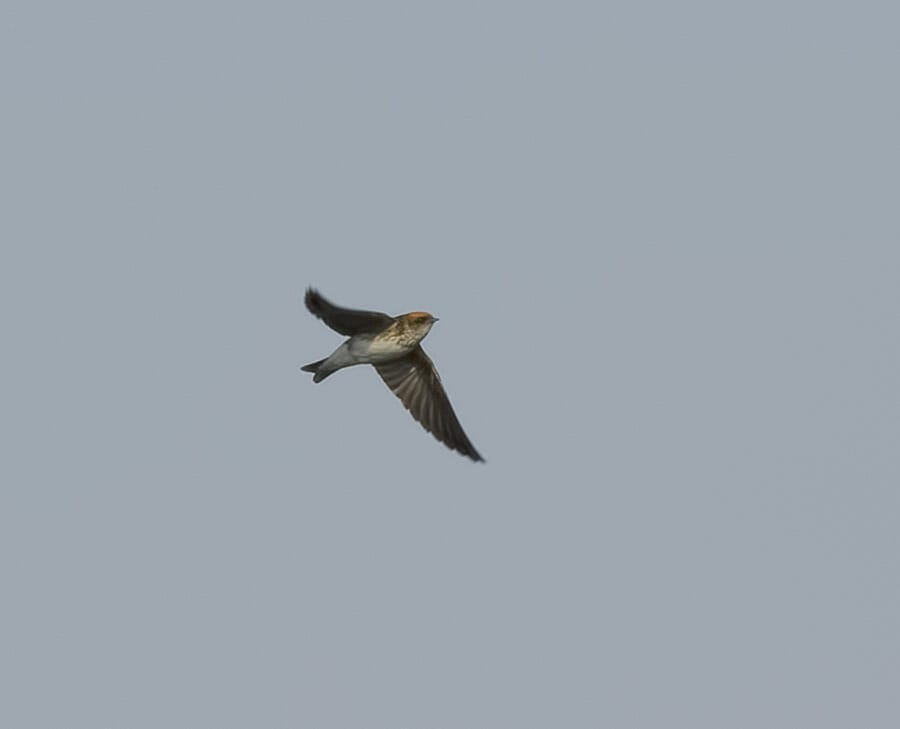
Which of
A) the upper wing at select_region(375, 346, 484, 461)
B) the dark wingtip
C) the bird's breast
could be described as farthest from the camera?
the upper wing at select_region(375, 346, 484, 461)

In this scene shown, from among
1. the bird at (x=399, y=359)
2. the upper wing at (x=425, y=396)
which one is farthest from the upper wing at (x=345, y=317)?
the upper wing at (x=425, y=396)

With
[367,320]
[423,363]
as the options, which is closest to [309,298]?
[367,320]

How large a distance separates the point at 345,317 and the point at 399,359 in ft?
9.29

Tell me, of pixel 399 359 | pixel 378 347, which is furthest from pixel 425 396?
pixel 378 347

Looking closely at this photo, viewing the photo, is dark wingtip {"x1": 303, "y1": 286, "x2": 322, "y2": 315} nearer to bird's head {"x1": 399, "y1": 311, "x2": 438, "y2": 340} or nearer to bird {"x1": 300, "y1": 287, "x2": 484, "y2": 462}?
bird {"x1": 300, "y1": 287, "x2": 484, "y2": 462}

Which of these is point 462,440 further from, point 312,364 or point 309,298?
point 309,298

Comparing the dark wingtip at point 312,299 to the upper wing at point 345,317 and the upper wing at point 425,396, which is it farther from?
the upper wing at point 425,396

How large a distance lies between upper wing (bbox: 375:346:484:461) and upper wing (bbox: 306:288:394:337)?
179 cm

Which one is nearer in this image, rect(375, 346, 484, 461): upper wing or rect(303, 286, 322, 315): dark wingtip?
rect(303, 286, 322, 315): dark wingtip

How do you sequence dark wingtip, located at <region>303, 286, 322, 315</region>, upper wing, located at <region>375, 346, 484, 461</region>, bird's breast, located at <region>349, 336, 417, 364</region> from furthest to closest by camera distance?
upper wing, located at <region>375, 346, 484, 461</region> → bird's breast, located at <region>349, 336, 417, 364</region> → dark wingtip, located at <region>303, 286, 322, 315</region>

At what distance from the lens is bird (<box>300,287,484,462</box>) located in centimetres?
3123

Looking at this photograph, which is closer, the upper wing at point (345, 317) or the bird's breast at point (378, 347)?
the upper wing at point (345, 317)

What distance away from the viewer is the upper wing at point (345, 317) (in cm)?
2950

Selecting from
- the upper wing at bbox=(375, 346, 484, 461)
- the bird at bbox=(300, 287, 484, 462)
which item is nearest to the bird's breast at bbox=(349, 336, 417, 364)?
the bird at bbox=(300, 287, 484, 462)
